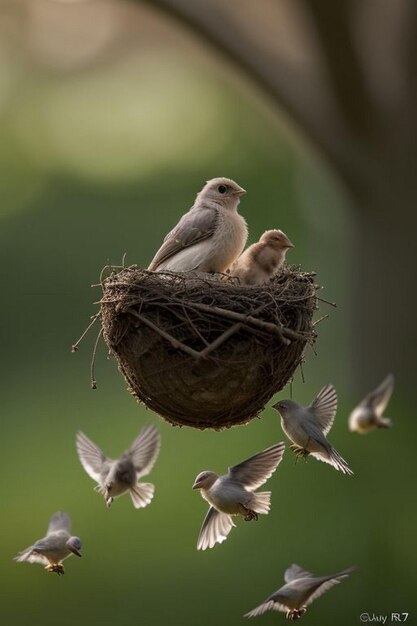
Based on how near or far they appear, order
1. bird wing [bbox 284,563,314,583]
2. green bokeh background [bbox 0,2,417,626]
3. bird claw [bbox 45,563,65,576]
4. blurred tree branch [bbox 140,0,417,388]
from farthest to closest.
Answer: green bokeh background [bbox 0,2,417,626]
blurred tree branch [bbox 140,0,417,388]
bird wing [bbox 284,563,314,583]
bird claw [bbox 45,563,65,576]

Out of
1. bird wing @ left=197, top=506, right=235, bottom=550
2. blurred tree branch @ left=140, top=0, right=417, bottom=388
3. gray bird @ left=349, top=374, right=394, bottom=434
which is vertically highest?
blurred tree branch @ left=140, top=0, right=417, bottom=388

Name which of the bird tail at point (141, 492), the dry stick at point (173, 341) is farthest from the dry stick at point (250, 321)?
the bird tail at point (141, 492)

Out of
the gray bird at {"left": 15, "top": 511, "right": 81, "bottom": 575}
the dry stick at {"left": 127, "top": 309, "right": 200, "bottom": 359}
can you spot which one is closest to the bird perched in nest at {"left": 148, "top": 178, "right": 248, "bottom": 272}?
the dry stick at {"left": 127, "top": 309, "right": 200, "bottom": 359}

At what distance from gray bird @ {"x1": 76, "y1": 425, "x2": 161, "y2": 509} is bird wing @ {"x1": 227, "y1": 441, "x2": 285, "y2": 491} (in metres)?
0.59

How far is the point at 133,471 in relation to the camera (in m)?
6.62

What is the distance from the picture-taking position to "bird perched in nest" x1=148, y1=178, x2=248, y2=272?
20.8 feet

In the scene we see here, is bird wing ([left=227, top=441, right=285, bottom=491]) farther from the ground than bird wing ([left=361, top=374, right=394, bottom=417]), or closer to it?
closer to it

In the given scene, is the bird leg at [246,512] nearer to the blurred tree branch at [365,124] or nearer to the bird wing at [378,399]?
the bird wing at [378,399]

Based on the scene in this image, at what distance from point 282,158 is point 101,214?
282 cm

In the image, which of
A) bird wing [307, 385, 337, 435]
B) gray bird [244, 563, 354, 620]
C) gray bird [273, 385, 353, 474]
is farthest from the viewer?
gray bird [244, 563, 354, 620]

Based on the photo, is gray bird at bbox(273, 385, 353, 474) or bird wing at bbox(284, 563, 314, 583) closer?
gray bird at bbox(273, 385, 353, 474)

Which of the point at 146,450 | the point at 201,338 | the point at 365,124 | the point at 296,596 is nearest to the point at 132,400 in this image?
the point at 365,124

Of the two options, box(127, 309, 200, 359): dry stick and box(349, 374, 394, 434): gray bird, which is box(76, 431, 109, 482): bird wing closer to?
box(349, 374, 394, 434): gray bird

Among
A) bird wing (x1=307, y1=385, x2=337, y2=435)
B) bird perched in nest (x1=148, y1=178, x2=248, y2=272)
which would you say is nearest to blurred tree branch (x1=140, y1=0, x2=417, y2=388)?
bird wing (x1=307, y1=385, x2=337, y2=435)
